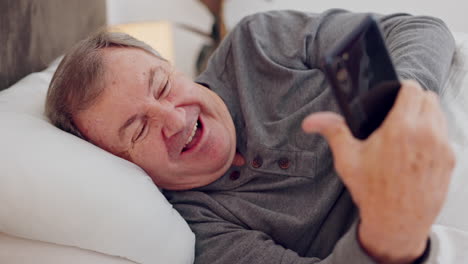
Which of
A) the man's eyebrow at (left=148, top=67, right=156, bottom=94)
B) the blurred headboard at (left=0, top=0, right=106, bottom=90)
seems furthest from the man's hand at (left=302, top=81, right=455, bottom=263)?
the blurred headboard at (left=0, top=0, right=106, bottom=90)

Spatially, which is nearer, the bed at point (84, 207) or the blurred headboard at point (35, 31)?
the bed at point (84, 207)

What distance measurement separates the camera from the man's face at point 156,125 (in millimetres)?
911

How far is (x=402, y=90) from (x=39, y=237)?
0.64m

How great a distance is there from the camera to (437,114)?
471 millimetres

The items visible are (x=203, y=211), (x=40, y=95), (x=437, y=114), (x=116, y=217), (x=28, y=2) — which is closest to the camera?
(x=437, y=114)

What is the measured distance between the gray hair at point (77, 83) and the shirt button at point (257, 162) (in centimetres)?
35

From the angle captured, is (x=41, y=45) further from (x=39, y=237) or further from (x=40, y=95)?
(x=39, y=237)

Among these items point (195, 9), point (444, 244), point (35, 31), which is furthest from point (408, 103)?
point (195, 9)

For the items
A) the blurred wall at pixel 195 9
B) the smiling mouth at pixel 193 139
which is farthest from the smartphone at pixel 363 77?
the blurred wall at pixel 195 9

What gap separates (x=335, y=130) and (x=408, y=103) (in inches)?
3.2

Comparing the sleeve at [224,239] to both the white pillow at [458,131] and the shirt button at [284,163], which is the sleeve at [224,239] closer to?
the shirt button at [284,163]

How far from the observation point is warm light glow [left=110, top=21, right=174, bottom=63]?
1.67 meters

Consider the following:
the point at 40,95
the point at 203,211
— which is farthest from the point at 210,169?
the point at 40,95

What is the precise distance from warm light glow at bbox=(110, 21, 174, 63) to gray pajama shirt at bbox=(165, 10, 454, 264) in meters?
0.56
